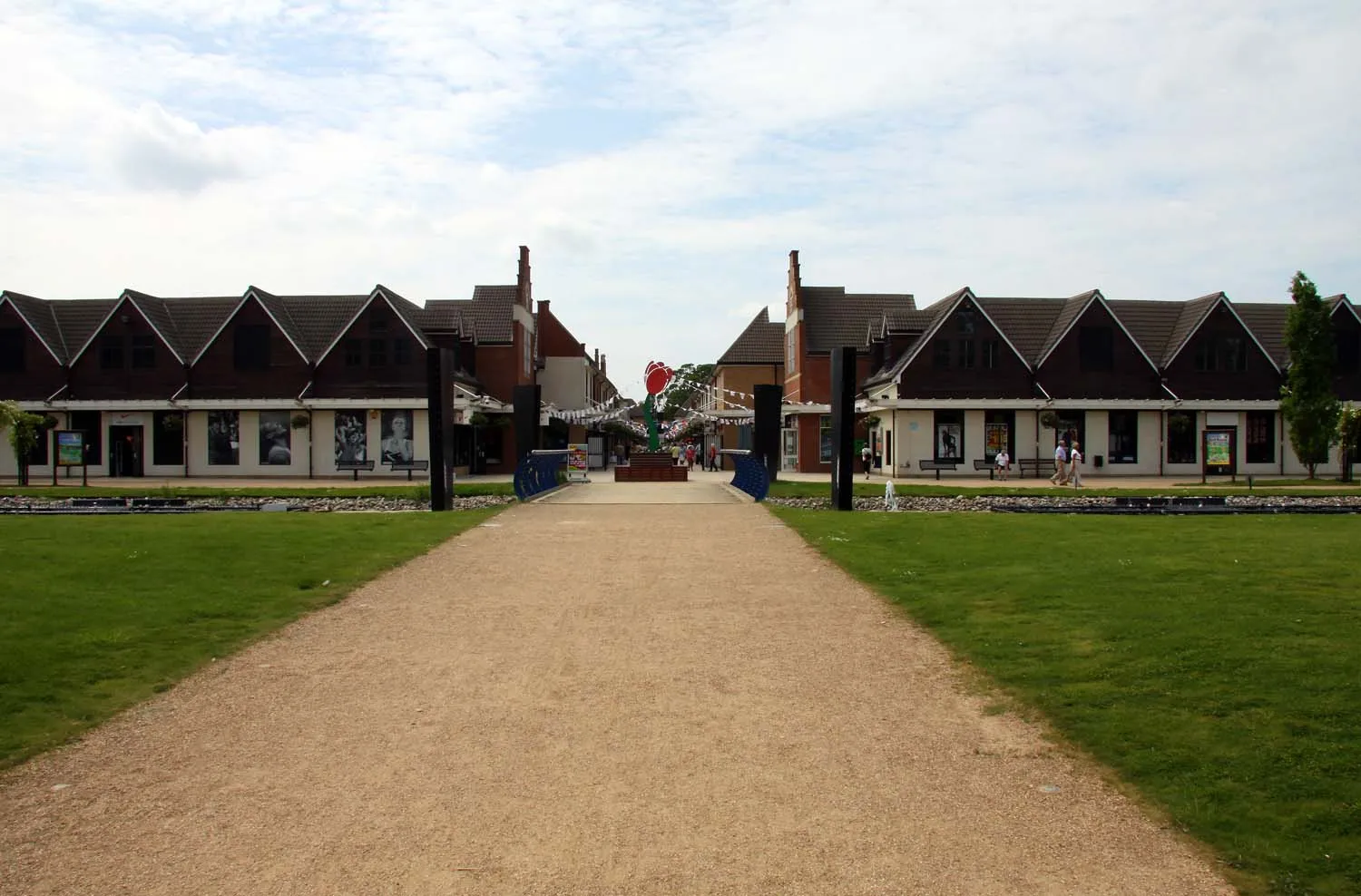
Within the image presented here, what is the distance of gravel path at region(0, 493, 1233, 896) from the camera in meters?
4.72

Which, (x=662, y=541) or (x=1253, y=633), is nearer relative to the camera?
(x=1253, y=633)

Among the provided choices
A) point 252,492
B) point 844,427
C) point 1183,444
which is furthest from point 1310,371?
point 252,492

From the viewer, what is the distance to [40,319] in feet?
150

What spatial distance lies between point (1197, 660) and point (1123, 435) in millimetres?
39121

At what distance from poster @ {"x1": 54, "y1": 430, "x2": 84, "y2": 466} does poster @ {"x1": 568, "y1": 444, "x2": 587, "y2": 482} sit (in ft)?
54.1

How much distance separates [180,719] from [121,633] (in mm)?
2457

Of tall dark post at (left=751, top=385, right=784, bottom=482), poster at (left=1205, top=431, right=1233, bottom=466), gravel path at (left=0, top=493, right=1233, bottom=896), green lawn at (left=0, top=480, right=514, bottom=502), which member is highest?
tall dark post at (left=751, top=385, right=784, bottom=482)

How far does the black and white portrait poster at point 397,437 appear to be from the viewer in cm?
4284

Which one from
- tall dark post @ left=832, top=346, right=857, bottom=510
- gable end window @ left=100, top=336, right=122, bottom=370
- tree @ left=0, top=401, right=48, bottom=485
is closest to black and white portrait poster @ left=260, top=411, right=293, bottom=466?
gable end window @ left=100, top=336, right=122, bottom=370

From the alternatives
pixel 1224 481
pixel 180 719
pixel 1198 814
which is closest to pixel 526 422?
pixel 1224 481

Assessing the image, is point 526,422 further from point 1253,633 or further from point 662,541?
point 1253,633

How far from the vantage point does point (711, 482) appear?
4047 cm

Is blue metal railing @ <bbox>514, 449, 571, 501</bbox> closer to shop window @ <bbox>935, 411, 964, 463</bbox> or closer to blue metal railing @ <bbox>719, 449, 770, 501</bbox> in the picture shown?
blue metal railing @ <bbox>719, 449, 770, 501</bbox>

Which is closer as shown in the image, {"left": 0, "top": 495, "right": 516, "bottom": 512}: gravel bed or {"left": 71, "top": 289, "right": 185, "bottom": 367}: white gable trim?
{"left": 0, "top": 495, "right": 516, "bottom": 512}: gravel bed
